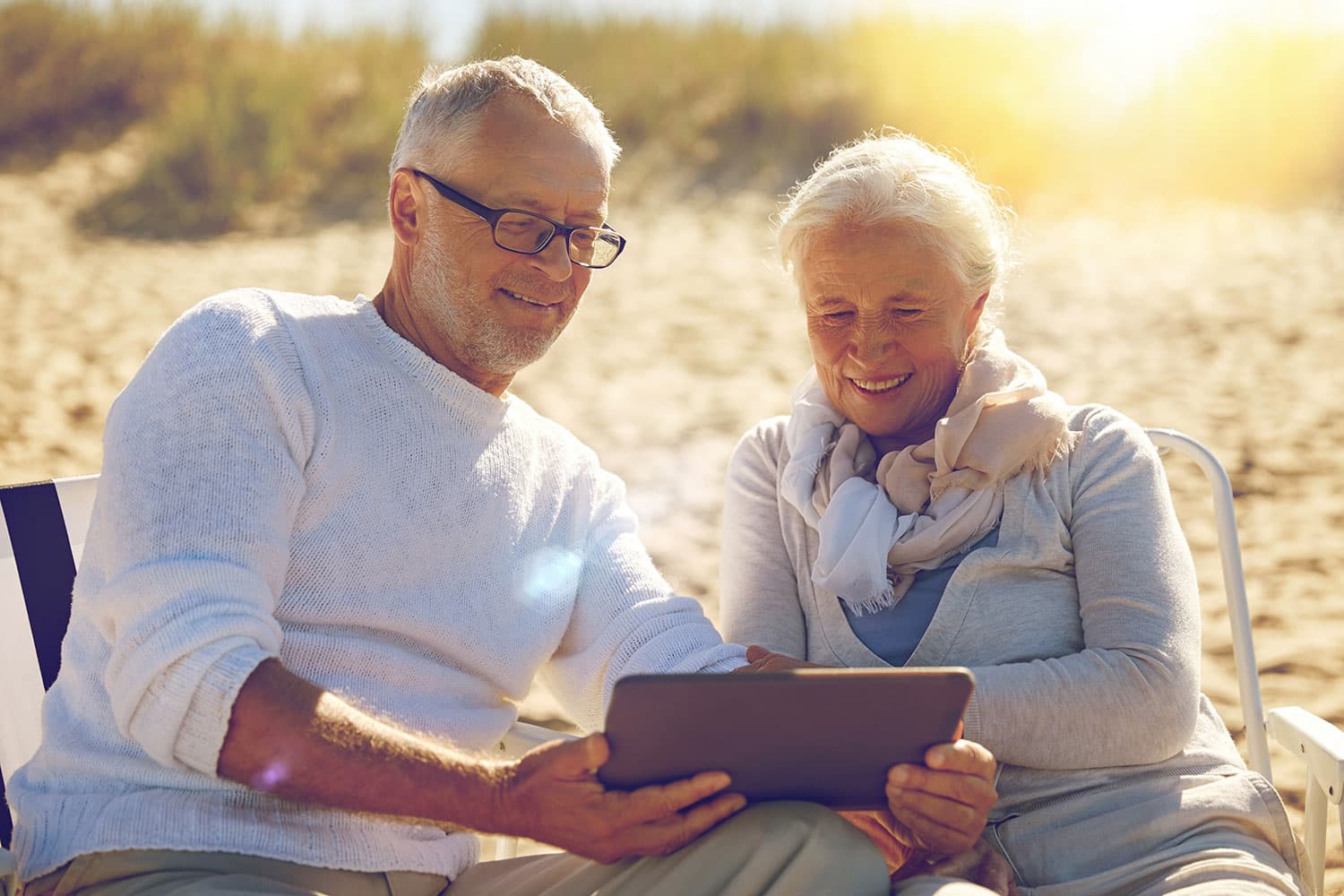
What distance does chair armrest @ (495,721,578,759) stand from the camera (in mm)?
2582

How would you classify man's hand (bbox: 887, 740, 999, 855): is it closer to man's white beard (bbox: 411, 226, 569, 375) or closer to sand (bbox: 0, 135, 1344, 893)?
man's white beard (bbox: 411, 226, 569, 375)

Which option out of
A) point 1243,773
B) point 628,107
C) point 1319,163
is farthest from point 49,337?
point 1319,163

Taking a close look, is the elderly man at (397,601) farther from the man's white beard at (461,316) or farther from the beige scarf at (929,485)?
the beige scarf at (929,485)

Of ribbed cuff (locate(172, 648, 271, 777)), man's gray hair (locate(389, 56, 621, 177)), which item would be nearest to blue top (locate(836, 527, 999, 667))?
man's gray hair (locate(389, 56, 621, 177))

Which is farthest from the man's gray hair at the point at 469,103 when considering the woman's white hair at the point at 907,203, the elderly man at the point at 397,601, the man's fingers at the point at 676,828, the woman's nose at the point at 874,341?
the man's fingers at the point at 676,828

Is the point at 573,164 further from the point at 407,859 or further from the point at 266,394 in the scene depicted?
the point at 407,859

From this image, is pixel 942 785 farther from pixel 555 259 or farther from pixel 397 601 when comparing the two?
pixel 555 259

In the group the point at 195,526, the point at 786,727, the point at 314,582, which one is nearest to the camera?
the point at 786,727

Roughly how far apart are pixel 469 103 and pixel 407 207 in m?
0.25

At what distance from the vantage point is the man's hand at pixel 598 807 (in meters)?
1.86

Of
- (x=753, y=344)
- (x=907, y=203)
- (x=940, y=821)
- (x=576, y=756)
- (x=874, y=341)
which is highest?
(x=907, y=203)

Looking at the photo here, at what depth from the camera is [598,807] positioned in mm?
1886

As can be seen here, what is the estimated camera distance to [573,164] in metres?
2.49

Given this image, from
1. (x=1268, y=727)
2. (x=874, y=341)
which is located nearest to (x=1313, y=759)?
(x=1268, y=727)
